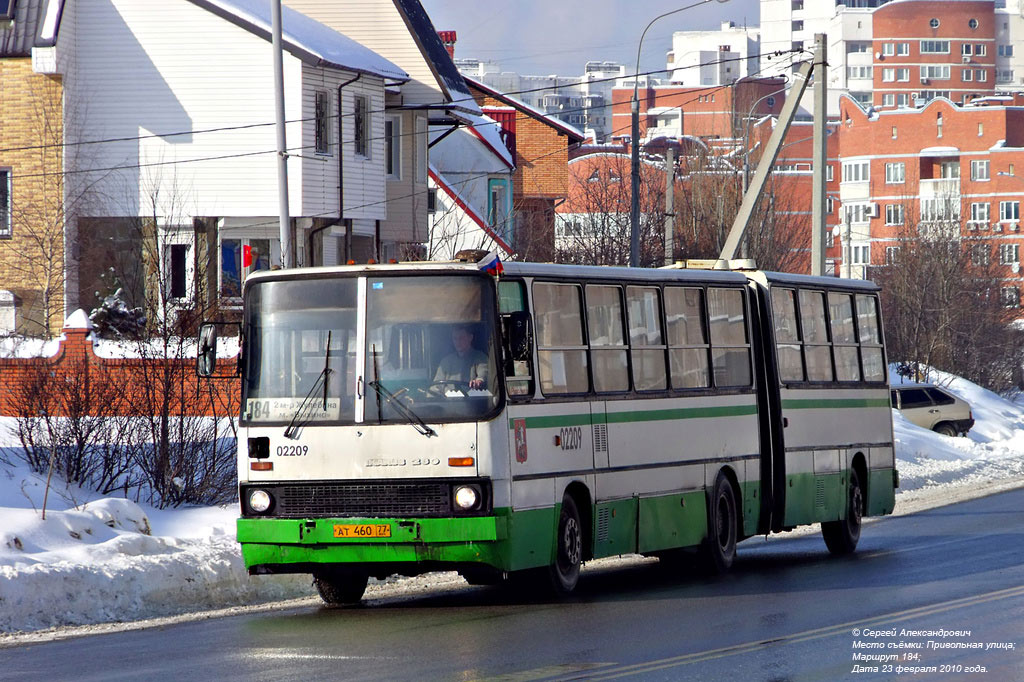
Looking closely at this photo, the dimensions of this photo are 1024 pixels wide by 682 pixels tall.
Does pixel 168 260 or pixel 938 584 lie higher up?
pixel 168 260

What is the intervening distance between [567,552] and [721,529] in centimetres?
320

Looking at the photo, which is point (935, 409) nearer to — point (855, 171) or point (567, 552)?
point (567, 552)

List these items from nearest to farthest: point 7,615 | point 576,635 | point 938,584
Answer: point 576,635
point 7,615
point 938,584

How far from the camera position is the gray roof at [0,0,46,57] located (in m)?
38.4

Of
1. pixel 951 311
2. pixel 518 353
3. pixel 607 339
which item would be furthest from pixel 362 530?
pixel 951 311

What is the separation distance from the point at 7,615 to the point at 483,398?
151 inches

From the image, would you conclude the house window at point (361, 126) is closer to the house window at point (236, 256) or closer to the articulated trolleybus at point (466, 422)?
the house window at point (236, 256)

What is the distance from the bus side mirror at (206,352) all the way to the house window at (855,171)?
123 metres

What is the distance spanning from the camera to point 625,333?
48.8ft

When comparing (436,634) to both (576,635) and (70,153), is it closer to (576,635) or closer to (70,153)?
(576,635)

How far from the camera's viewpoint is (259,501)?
42.7 feet

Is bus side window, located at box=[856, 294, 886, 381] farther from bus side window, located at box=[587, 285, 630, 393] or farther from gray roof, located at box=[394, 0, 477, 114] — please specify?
gray roof, located at box=[394, 0, 477, 114]

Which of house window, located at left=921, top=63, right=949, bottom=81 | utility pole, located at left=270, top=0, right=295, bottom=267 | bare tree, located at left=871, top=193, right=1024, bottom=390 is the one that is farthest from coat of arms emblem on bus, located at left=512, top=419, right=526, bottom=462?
house window, located at left=921, top=63, right=949, bottom=81

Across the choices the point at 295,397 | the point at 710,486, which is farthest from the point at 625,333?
the point at 295,397
